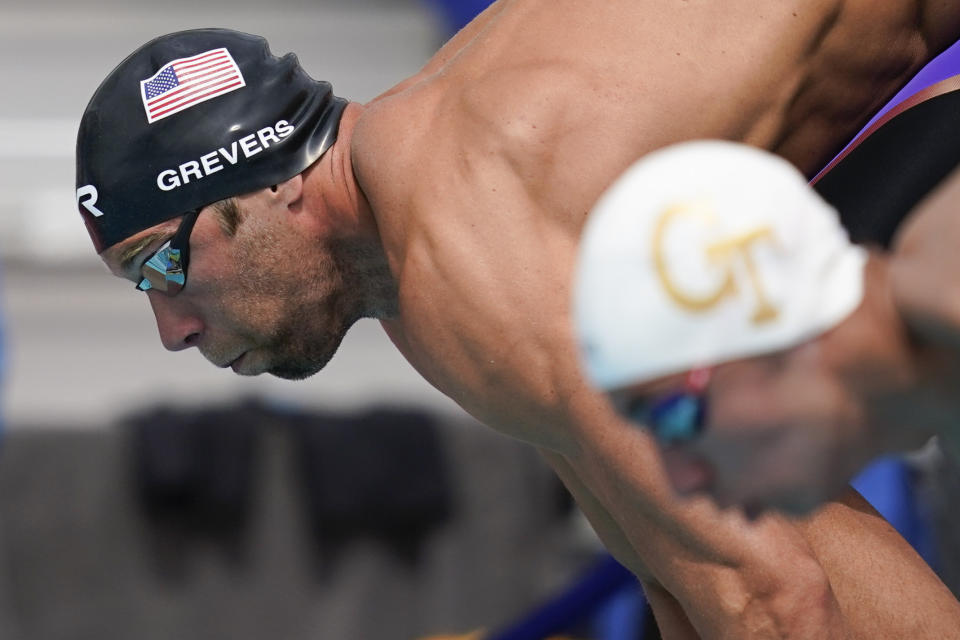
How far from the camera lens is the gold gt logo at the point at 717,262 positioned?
1296mm

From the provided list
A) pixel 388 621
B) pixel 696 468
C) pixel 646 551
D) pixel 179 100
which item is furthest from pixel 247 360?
pixel 388 621

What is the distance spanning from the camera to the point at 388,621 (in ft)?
15.9

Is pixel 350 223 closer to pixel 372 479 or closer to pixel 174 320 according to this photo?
pixel 174 320

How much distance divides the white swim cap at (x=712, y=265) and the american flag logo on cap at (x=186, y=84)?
155 centimetres

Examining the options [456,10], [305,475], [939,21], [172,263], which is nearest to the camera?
[939,21]

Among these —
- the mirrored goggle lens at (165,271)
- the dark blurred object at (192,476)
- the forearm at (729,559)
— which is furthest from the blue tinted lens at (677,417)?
the dark blurred object at (192,476)

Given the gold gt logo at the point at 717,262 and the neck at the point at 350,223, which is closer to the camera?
the gold gt logo at the point at 717,262

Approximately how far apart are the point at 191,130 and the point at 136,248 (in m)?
0.27

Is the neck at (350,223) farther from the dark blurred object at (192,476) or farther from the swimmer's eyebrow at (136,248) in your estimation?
the dark blurred object at (192,476)

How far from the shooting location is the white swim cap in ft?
4.26


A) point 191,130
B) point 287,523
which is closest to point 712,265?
point 191,130

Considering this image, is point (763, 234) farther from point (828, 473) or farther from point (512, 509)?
point (512, 509)

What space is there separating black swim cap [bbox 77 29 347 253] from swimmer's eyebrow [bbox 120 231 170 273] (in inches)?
1.0

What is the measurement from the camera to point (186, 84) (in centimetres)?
272
